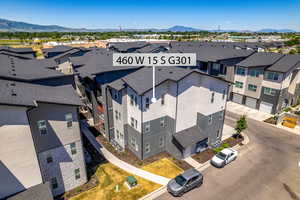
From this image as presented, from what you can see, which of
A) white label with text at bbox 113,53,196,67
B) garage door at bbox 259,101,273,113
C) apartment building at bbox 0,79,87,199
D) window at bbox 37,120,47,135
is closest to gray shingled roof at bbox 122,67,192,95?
apartment building at bbox 0,79,87,199

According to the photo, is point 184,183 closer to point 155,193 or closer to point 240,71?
point 155,193

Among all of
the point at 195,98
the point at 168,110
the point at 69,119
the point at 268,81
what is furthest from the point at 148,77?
the point at 268,81

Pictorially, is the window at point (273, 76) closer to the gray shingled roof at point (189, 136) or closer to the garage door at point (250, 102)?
the garage door at point (250, 102)

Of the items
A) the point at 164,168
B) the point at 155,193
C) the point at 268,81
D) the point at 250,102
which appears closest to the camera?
the point at 155,193

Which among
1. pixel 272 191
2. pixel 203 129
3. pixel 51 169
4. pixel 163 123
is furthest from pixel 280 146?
pixel 51 169

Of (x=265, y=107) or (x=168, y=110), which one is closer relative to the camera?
(x=168, y=110)

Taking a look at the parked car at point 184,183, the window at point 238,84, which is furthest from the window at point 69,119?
the window at point 238,84
